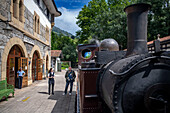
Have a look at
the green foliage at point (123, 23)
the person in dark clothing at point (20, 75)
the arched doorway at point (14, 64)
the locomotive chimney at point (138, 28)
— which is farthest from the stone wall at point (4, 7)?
the green foliage at point (123, 23)

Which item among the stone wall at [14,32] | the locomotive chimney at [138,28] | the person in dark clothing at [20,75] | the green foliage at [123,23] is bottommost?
the person in dark clothing at [20,75]

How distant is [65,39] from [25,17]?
30.7m

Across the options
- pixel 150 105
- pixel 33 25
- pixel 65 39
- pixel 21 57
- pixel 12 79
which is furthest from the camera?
pixel 65 39

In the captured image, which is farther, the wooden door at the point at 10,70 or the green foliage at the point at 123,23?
the green foliage at the point at 123,23

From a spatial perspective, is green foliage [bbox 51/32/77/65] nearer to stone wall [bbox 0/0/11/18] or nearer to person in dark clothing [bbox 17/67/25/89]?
person in dark clothing [bbox 17/67/25/89]

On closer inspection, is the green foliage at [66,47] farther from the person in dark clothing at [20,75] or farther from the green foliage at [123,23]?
the person in dark clothing at [20,75]

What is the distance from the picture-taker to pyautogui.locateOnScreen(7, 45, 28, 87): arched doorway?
792cm

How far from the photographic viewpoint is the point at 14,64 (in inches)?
336

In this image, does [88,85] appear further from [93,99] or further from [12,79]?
[12,79]

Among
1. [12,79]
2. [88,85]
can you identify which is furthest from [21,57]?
[88,85]

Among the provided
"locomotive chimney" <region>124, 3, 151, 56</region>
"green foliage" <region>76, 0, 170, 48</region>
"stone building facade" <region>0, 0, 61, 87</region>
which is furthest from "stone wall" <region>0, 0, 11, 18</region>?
"green foliage" <region>76, 0, 170, 48</region>

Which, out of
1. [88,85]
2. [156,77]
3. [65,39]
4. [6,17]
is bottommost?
[88,85]

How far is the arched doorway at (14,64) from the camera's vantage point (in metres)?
7.92

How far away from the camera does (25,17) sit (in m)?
9.65
